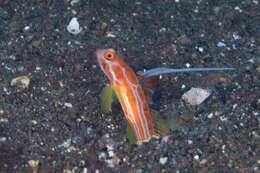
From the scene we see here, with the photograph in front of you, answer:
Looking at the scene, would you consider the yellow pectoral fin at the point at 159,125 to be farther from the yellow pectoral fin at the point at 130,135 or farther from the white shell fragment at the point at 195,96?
the white shell fragment at the point at 195,96

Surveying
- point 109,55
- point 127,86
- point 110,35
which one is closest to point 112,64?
point 109,55

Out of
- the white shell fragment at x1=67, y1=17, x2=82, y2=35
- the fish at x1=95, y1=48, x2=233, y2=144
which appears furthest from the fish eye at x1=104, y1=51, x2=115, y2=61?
the white shell fragment at x1=67, y1=17, x2=82, y2=35

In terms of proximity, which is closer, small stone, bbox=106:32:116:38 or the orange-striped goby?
the orange-striped goby

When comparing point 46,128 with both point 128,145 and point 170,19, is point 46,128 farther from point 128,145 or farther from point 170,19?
point 170,19

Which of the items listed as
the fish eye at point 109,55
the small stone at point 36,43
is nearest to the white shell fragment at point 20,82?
the small stone at point 36,43

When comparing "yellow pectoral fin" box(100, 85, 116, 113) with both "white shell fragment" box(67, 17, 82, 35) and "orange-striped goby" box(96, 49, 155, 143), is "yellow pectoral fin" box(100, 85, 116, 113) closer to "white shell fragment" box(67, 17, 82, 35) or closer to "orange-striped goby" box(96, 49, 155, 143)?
"orange-striped goby" box(96, 49, 155, 143)

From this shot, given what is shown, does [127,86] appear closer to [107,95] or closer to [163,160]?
[107,95]
